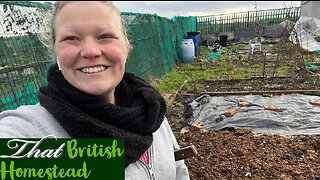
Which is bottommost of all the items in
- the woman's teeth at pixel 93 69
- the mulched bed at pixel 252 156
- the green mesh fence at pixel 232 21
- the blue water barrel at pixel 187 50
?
the mulched bed at pixel 252 156

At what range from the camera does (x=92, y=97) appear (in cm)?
76

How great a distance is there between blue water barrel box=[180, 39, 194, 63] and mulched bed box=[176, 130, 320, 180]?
7.55 m

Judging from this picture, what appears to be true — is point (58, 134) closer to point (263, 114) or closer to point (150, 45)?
point (263, 114)

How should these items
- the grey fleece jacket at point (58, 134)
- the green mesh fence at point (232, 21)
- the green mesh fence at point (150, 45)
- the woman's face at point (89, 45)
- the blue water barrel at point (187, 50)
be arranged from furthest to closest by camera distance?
1. the green mesh fence at point (232, 21)
2. the blue water barrel at point (187, 50)
3. the green mesh fence at point (150, 45)
4. the grey fleece jacket at point (58, 134)
5. the woman's face at point (89, 45)

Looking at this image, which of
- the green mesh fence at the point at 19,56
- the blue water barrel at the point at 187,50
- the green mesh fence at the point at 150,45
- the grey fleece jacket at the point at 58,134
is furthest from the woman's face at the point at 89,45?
the blue water barrel at the point at 187,50

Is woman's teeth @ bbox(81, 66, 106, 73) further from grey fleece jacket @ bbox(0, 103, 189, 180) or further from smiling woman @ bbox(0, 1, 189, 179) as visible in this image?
grey fleece jacket @ bbox(0, 103, 189, 180)

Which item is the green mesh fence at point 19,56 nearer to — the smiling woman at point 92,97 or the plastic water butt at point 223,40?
the smiling woman at point 92,97

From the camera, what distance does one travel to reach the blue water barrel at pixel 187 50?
10.7 m

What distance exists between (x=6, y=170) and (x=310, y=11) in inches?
824

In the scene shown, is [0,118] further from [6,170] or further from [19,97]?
[19,97]

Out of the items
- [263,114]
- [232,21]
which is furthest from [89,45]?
[232,21]

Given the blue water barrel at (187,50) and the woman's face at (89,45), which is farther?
the blue water barrel at (187,50)

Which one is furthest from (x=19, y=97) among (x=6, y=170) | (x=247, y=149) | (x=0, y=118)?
(x=247, y=149)

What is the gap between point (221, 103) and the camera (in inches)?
195
